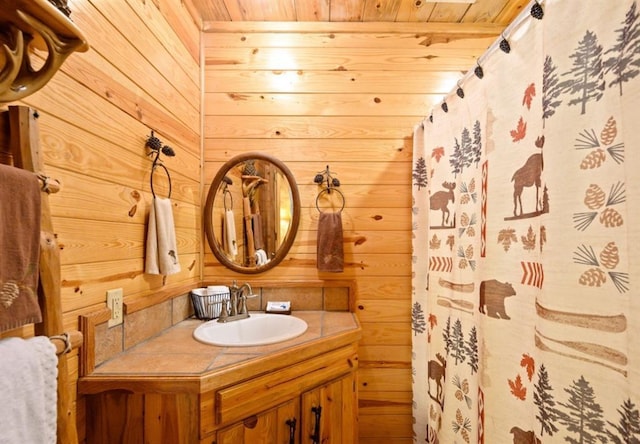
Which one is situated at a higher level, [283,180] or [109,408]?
[283,180]

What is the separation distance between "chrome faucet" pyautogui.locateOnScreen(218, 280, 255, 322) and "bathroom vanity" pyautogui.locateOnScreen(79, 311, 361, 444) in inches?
9.5

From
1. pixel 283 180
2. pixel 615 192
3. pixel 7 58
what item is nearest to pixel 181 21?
pixel 283 180

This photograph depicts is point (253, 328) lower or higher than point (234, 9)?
lower

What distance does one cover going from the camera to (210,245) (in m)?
1.86

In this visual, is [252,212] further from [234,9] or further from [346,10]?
[346,10]

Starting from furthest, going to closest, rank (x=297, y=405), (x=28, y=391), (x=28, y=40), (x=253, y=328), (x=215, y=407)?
(x=253, y=328) < (x=297, y=405) < (x=215, y=407) < (x=28, y=40) < (x=28, y=391)

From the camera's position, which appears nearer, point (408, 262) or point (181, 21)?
point (181, 21)

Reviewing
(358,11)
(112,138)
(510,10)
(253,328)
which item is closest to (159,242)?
(112,138)

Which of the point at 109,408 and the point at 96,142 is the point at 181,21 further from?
the point at 109,408

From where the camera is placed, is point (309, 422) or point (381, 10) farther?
point (381, 10)

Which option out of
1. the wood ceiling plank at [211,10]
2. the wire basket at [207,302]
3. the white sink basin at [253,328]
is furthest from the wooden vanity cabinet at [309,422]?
the wood ceiling plank at [211,10]

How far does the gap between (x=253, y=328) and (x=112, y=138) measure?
1051 millimetres

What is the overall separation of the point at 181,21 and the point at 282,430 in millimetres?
1955

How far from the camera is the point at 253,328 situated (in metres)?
1.64
